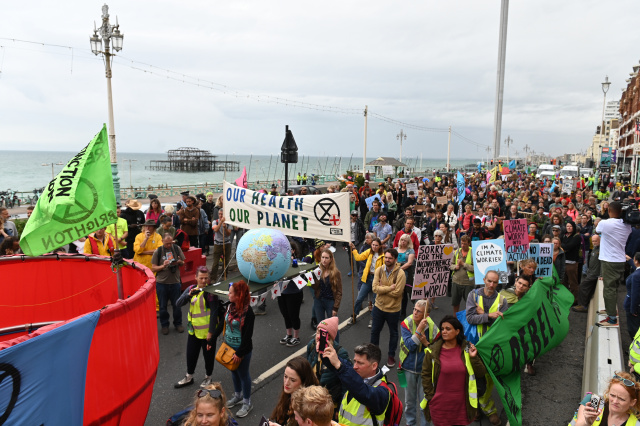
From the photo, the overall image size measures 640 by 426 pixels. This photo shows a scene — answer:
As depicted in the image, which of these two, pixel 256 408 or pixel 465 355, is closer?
pixel 465 355

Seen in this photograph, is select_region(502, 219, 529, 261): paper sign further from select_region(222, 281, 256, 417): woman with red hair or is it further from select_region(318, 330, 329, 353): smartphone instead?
select_region(318, 330, 329, 353): smartphone

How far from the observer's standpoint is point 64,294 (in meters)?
6.31

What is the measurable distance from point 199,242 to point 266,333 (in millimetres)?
5955

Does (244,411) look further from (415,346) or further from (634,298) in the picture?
(634,298)

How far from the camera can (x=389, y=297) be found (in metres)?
6.27

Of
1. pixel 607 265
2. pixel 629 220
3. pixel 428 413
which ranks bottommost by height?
pixel 428 413

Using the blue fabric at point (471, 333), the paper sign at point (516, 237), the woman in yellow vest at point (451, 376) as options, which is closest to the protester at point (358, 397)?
the woman in yellow vest at point (451, 376)

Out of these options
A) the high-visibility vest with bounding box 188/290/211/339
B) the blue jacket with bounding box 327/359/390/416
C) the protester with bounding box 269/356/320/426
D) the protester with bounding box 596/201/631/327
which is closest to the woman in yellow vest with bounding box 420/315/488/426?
the blue jacket with bounding box 327/359/390/416

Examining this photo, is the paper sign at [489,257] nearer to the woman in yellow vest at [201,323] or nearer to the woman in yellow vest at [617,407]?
the woman in yellow vest at [617,407]

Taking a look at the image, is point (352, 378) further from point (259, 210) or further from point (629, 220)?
point (629, 220)

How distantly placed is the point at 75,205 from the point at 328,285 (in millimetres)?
3786

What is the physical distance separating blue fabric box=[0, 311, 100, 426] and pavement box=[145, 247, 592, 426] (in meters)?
2.12

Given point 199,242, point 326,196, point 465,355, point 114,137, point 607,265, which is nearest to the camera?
point 465,355

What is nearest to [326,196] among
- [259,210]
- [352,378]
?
[259,210]
